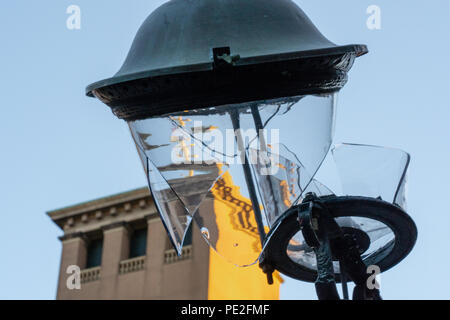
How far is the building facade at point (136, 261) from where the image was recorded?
3500cm

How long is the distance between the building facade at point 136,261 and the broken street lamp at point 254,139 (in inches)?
1119

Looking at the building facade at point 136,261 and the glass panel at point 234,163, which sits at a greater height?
the building facade at point 136,261

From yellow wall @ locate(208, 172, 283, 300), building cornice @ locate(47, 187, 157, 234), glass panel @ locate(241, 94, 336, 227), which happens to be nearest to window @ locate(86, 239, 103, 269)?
building cornice @ locate(47, 187, 157, 234)

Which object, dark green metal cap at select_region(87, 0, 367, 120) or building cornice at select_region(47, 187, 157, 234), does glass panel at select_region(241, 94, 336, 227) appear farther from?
building cornice at select_region(47, 187, 157, 234)

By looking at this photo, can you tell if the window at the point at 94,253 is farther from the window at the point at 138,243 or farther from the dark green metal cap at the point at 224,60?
the dark green metal cap at the point at 224,60

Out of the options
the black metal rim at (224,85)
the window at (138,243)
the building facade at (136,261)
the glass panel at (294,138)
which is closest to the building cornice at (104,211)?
the building facade at (136,261)

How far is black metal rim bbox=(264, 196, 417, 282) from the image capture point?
14.8 feet

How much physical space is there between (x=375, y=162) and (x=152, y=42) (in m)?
1.16

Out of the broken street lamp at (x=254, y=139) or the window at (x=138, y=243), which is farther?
the window at (x=138, y=243)

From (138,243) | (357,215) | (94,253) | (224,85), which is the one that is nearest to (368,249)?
(357,215)

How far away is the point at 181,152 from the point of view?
4.82 meters

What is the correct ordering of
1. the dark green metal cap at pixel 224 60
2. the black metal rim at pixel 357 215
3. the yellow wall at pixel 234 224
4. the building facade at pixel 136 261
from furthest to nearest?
1. the building facade at pixel 136 261
2. the yellow wall at pixel 234 224
3. the black metal rim at pixel 357 215
4. the dark green metal cap at pixel 224 60

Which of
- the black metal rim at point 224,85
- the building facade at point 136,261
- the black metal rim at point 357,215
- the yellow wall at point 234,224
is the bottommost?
the black metal rim at point 357,215
